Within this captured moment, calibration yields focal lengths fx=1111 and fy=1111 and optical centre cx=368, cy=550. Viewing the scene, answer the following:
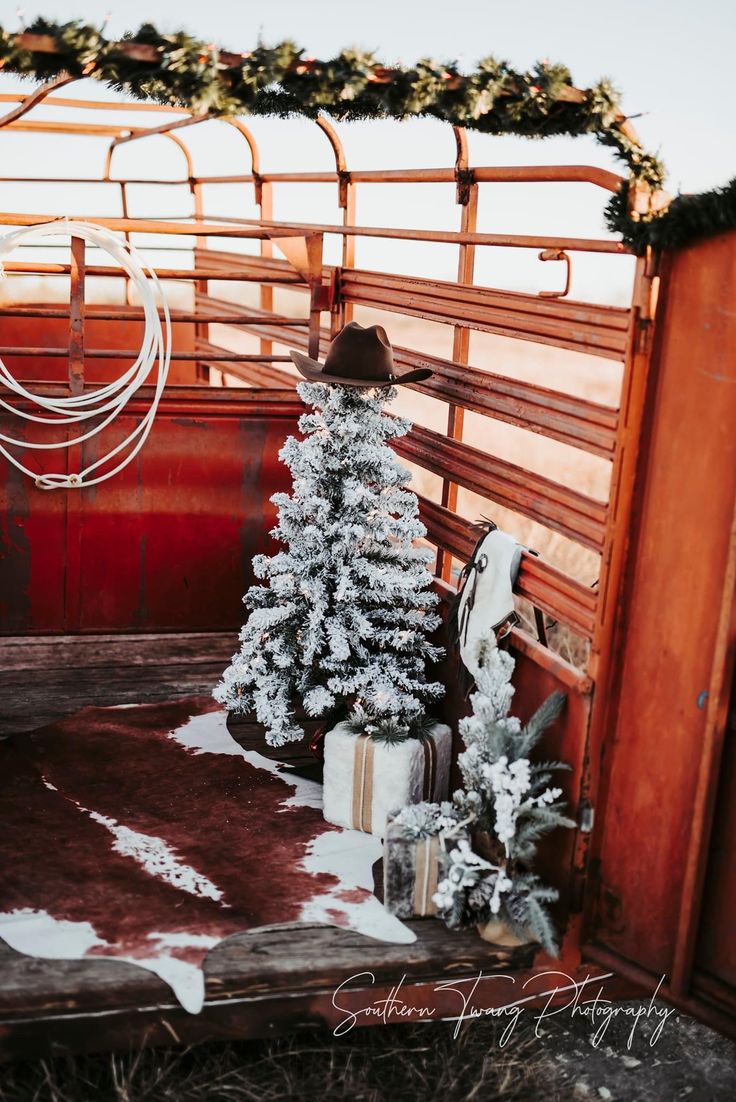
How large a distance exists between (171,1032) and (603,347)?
8.14 ft

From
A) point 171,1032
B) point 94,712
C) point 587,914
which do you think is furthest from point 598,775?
point 94,712

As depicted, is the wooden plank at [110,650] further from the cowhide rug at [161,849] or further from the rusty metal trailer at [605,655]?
the cowhide rug at [161,849]

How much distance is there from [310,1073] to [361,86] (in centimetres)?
311

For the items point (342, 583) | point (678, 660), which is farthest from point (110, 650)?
point (678, 660)

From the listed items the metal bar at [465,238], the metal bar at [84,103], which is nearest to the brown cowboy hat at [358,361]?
the metal bar at [465,238]

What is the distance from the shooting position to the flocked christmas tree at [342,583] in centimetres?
456

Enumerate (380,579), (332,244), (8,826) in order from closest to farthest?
(8,826) < (380,579) < (332,244)

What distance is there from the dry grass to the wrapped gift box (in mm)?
893

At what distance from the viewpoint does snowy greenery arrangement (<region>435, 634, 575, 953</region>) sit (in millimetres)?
3486

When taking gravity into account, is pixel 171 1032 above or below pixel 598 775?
below

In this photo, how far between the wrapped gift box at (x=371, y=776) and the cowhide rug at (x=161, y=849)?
3.3 inches

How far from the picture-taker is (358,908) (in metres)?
3.69

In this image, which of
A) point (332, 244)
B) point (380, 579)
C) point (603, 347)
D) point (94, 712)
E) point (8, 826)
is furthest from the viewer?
point (332, 244)

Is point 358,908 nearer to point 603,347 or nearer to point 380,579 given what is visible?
point 380,579
